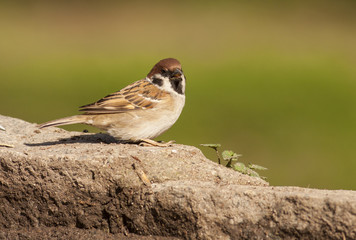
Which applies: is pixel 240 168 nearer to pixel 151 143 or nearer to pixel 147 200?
pixel 151 143

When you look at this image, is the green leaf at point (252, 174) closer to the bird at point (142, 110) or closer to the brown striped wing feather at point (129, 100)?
the bird at point (142, 110)

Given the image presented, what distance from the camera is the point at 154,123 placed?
477cm

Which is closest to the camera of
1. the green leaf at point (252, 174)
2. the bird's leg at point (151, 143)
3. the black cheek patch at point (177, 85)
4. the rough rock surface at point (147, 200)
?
the rough rock surface at point (147, 200)

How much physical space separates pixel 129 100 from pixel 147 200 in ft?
4.86

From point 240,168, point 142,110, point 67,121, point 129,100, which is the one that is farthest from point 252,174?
point 67,121

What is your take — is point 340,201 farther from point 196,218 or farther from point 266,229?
point 196,218

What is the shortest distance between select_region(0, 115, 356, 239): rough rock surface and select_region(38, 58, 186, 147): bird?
0.56 meters

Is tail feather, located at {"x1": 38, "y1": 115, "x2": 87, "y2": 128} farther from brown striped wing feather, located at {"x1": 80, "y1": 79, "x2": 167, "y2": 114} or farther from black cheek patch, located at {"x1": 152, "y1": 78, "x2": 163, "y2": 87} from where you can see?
black cheek patch, located at {"x1": 152, "y1": 78, "x2": 163, "y2": 87}

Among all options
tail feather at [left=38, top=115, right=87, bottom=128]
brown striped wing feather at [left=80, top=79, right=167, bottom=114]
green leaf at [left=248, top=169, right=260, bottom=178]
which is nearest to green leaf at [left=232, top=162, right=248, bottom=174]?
green leaf at [left=248, top=169, right=260, bottom=178]

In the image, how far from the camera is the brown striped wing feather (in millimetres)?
4789

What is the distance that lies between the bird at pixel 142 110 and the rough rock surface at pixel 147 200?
1.84 feet

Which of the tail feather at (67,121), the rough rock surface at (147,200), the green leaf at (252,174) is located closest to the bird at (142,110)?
the tail feather at (67,121)

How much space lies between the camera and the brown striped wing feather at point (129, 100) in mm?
4789

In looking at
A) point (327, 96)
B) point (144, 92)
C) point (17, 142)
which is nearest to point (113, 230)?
point (17, 142)
